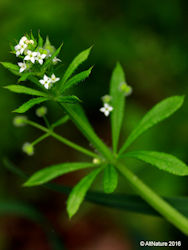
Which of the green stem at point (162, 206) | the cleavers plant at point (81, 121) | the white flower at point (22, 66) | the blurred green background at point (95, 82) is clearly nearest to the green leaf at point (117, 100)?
the cleavers plant at point (81, 121)

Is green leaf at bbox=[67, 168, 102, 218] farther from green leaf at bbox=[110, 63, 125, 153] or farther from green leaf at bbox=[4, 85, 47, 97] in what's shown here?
green leaf at bbox=[4, 85, 47, 97]

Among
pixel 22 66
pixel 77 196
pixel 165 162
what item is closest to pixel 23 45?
pixel 22 66

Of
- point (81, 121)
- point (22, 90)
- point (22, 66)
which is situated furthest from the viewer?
point (81, 121)

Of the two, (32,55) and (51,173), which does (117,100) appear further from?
(32,55)

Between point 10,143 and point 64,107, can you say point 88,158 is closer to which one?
point 10,143

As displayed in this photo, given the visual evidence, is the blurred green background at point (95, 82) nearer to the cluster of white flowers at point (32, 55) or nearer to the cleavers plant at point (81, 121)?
the cleavers plant at point (81, 121)
